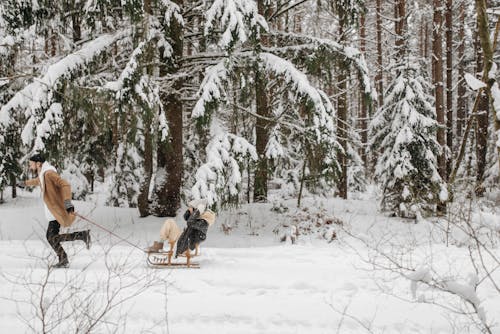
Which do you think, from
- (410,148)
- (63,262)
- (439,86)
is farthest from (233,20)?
(439,86)

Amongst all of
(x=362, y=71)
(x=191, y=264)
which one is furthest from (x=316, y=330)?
(x=362, y=71)

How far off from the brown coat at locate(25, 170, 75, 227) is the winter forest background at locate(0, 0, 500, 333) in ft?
2.55

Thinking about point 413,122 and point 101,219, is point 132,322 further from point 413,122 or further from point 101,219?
point 413,122

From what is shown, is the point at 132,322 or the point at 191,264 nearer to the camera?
the point at 132,322

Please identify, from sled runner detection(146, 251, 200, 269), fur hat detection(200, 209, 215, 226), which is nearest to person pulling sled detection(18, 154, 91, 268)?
sled runner detection(146, 251, 200, 269)

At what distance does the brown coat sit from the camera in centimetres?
592

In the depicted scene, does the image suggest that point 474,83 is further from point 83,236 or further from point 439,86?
point 439,86

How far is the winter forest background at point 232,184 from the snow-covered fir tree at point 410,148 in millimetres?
60

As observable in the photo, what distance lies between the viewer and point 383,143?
12867 millimetres

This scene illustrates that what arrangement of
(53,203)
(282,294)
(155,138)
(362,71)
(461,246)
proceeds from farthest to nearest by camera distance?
(362,71), (155,138), (461,246), (53,203), (282,294)

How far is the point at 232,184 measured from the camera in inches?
319

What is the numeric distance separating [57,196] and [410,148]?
1010 centimetres

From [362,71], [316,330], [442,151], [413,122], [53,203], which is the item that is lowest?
[316,330]

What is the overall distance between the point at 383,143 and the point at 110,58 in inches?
351
